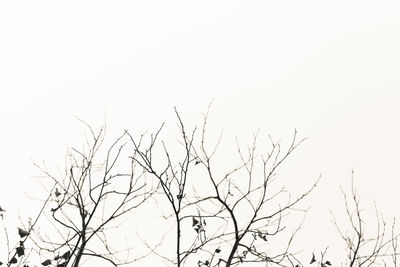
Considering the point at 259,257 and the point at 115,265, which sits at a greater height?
the point at 259,257

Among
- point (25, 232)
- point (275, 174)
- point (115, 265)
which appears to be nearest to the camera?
point (25, 232)

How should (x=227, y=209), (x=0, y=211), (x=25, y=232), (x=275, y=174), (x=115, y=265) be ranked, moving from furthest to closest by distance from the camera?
1. (x=275, y=174)
2. (x=227, y=209)
3. (x=115, y=265)
4. (x=0, y=211)
5. (x=25, y=232)

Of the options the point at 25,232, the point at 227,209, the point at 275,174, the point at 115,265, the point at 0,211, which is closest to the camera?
the point at 25,232

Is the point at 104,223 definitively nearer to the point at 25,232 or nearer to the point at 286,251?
the point at 25,232

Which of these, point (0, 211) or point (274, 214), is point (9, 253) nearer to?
point (0, 211)

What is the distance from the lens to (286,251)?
5988 millimetres

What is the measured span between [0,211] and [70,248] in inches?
29.4

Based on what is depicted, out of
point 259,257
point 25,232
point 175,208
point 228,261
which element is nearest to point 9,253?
point 25,232

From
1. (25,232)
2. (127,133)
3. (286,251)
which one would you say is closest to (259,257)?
(286,251)

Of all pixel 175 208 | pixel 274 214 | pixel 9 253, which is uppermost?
pixel 274 214

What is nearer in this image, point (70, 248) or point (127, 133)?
point (70, 248)

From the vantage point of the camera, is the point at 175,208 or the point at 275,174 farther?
the point at 275,174

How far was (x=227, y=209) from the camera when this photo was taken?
5.89m

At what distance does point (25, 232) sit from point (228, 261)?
1.91 meters
